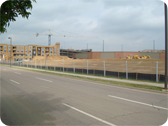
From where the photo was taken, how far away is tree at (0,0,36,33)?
11.4 feet

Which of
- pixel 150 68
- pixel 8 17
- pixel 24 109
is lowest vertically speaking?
pixel 24 109

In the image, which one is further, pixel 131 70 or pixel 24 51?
pixel 24 51

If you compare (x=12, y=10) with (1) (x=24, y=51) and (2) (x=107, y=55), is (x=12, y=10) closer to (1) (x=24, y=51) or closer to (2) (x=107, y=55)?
(2) (x=107, y=55)

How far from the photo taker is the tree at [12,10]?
3.46 metres

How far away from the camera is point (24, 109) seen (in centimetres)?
559

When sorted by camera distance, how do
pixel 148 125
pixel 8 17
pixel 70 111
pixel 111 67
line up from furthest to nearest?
pixel 111 67
pixel 70 111
pixel 148 125
pixel 8 17

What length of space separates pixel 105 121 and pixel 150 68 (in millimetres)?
11765

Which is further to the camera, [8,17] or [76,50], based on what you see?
[76,50]

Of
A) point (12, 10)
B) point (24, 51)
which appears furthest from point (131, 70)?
point (24, 51)

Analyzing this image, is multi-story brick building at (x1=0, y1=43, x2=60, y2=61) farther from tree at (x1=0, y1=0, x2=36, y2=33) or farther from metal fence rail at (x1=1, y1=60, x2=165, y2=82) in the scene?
tree at (x1=0, y1=0, x2=36, y2=33)

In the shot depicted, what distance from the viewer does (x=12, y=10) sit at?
3.83 metres

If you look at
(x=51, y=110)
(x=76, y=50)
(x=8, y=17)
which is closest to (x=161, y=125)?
(x=51, y=110)

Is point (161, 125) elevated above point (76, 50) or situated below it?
below

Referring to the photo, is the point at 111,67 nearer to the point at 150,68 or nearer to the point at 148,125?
the point at 150,68
